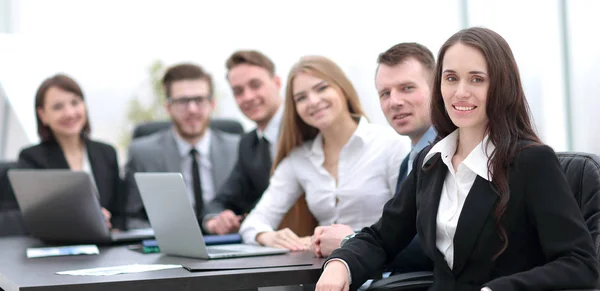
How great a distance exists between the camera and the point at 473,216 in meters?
1.95

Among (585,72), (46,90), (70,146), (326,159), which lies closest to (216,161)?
(70,146)

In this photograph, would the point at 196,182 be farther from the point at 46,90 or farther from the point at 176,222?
the point at 176,222

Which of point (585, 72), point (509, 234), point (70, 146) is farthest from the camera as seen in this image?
point (70, 146)

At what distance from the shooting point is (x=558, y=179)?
187 cm

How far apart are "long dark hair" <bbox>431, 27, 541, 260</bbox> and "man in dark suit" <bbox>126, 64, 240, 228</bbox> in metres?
2.64

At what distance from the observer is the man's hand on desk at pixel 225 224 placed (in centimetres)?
344

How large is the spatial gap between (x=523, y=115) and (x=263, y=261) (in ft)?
2.92

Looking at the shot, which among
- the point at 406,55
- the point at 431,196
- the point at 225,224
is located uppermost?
the point at 406,55

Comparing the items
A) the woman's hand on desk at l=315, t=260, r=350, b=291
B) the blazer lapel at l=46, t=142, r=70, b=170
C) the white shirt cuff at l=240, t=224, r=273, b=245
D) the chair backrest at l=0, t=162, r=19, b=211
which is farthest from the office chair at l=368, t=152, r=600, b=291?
the chair backrest at l=0, t=162, r=19, b=211

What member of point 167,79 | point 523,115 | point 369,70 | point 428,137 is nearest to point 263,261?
point 428,137

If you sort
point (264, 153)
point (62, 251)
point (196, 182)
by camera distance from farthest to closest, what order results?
point (196, 182) → point (264, 153) → point (62, 251)

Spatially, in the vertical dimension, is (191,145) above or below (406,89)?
below

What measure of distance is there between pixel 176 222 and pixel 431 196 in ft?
2.94

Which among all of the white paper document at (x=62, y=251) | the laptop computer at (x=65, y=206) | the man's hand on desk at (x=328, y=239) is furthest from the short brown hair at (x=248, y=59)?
the man's hand on desk at (x=328, y=239)
